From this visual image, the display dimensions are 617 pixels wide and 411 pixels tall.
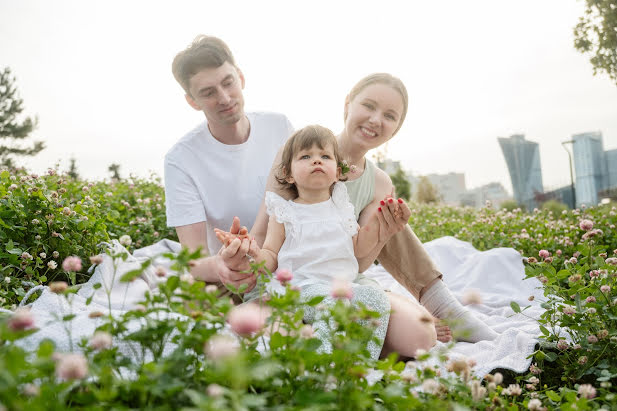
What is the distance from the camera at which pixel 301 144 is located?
7.82 ft

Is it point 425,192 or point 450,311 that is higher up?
point 450,311

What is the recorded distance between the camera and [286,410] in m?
0.90

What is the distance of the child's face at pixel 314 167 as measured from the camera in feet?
7.68

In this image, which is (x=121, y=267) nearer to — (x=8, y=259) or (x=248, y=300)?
(x=8, y=259)

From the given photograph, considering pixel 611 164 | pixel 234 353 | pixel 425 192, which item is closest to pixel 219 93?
pixel 234 353

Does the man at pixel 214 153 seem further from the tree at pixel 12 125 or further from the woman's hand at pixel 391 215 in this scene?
the tree at pixel 12 125

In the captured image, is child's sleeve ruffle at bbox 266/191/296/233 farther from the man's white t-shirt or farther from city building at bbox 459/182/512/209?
city building at bbox 459/182/512/209

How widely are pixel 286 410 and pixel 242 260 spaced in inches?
45.7

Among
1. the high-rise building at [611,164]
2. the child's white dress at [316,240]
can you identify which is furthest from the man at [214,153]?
the high-rise building at [611,164]

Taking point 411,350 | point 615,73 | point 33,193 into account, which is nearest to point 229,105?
point 33,193

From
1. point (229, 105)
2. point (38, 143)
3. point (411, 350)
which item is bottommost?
point (411, 350)

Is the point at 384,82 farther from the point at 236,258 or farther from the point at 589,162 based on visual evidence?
the point at 589,162

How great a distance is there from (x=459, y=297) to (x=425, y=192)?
16076 mm

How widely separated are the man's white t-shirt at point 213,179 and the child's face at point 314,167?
0.74 metres
